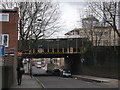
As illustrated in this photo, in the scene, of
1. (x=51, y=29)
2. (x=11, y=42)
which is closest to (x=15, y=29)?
(x=11, y=42)

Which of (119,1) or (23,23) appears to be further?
(23,23)

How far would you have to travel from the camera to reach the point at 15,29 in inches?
1355

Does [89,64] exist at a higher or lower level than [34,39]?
lower

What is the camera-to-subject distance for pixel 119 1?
34.3 metres

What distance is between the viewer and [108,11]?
36969mm

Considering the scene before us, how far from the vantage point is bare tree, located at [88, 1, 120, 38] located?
1422 inches

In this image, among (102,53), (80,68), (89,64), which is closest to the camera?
(102,53)

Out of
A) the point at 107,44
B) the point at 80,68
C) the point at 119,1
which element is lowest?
the point at 80,68

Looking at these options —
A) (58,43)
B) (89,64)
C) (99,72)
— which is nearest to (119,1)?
(99,72)

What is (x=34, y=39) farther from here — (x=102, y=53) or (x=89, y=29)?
(x=89, y=29)

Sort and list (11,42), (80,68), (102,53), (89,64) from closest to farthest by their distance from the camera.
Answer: (11,42), (102,53), (89,64), (80,68)

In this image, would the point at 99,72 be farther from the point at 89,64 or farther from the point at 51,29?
the point at 51,29

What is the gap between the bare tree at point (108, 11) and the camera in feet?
119

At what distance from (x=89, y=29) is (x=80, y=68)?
9.25m
